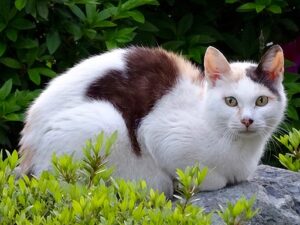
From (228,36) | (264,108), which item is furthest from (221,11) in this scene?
(264,108)

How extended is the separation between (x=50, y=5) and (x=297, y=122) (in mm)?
1856

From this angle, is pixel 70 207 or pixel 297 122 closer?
pixel 70 207

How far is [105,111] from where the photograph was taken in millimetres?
4766

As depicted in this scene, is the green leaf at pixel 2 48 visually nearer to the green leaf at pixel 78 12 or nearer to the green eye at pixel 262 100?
the green leaf at pixel 78 12

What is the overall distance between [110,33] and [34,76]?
56 cm

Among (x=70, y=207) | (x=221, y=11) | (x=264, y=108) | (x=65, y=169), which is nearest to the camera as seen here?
(x=70, y=207)

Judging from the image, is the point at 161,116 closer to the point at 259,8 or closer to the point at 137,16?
the point at 137,16

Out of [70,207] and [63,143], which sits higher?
[70,207]

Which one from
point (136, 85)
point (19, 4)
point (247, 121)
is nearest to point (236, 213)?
point (247, 121)

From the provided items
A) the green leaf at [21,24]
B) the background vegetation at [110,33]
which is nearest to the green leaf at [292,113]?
the background vegetation at [110,33]

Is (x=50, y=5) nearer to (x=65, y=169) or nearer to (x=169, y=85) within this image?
(x=169, y=85)

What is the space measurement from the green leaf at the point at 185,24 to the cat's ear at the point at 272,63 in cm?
168

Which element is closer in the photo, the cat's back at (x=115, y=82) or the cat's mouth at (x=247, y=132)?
the cat's mouth at (x=247, y=132)

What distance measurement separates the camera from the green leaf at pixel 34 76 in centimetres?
583
